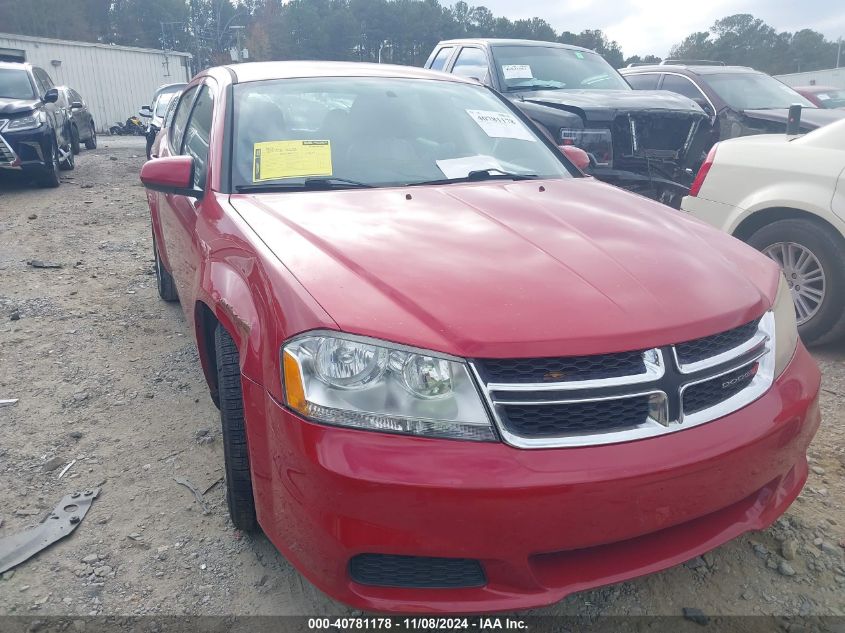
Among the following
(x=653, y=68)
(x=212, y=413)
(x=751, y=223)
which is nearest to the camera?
(x=212, y=413)

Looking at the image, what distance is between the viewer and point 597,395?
158 centimetres

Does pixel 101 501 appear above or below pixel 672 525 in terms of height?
below

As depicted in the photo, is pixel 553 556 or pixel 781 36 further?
pixel 781 36

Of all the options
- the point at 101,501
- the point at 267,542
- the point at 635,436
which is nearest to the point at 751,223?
the point at 635,436

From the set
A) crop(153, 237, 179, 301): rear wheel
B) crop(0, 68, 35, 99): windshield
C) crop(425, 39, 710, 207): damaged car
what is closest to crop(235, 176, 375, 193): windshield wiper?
crop(153, 237, 179, 301): rear wheel

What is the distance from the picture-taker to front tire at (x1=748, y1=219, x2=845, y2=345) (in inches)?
146

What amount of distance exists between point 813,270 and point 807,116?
3.52 m

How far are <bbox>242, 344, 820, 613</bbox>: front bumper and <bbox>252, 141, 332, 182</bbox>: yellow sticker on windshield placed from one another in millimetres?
1059

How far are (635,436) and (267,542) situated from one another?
131cm

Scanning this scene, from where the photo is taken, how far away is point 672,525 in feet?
5.45

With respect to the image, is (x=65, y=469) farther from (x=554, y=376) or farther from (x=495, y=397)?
(x=554, y=376)

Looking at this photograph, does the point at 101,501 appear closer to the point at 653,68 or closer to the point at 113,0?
the point at 653,68

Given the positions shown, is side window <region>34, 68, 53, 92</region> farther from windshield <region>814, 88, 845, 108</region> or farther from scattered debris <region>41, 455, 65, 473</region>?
windshield <region>814, 88, 845, 108</region>

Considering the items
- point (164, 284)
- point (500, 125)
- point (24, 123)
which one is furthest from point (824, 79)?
point (164, 284)
